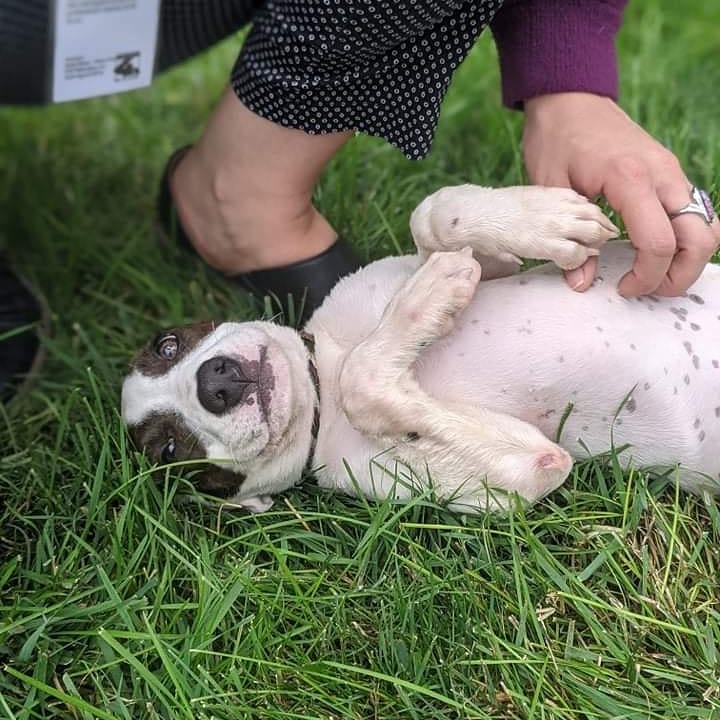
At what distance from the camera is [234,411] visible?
2.53 m

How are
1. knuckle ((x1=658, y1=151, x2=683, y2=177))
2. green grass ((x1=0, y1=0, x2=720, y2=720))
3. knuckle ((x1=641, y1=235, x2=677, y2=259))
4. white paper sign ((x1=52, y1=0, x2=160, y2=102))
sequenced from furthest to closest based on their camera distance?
1. white paper sign ((x1=52, y1=0, x2=160, y2=102))
2. knuckle ((x1=658, y1=151, x2=683, y2=177))
3. knuckle ((x1=641, y1=235, x2=677, y2=259))
4. green grass ((x1=0, y1=0, x2=720, y2=720))

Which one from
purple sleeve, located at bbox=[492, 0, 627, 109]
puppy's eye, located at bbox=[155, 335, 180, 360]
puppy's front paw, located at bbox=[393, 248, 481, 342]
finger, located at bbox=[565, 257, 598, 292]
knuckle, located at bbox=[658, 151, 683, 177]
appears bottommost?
puppy's eye, located at bbox=[155, 335, 180, 360]

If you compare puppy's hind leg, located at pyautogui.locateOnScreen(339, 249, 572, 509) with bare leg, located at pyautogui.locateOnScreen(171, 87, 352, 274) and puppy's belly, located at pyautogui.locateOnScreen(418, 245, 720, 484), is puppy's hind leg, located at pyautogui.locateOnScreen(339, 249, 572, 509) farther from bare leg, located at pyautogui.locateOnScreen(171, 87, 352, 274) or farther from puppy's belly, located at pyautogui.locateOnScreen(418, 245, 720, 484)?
bare leg, located at pyautogui.locateOnScreen(171, 87, 352, 274)

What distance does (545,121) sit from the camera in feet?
9.07

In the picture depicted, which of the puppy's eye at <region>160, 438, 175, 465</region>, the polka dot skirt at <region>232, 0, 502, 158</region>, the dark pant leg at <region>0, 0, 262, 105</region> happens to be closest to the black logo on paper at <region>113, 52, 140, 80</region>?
the dark pant leg at <region>0, 0, 262, 105</region>

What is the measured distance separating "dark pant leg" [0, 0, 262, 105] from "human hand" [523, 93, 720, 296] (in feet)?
4.06

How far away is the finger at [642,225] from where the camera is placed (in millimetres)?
2338

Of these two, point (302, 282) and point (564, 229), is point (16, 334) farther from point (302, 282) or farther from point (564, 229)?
point (564, 229)

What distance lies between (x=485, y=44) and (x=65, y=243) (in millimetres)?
1889

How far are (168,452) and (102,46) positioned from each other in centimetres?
128

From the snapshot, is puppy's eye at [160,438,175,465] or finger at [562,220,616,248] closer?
finger at [562,220,616,248]

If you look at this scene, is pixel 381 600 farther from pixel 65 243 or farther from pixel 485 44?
pixel 485 44

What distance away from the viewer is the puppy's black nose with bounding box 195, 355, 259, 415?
2535 mm

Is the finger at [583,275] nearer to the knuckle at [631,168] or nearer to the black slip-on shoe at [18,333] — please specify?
the knuckle at [631,168]
